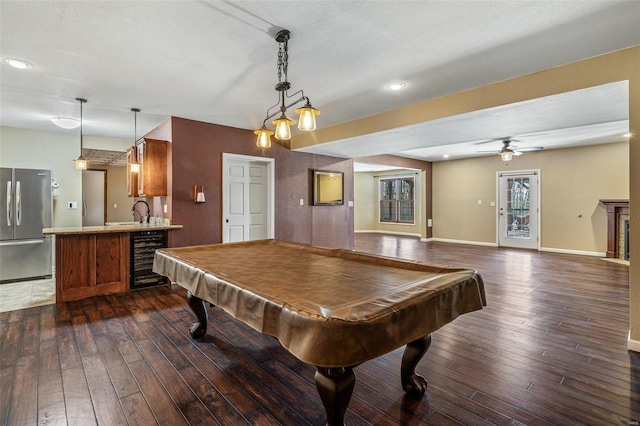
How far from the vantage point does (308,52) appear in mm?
2561

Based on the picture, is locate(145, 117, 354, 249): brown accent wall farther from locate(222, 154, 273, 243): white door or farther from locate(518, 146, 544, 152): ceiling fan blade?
locate(518, 146, 544, 152): ceiling fan blade

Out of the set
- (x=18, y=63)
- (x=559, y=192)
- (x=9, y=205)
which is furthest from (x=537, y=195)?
(x=9, y=205)

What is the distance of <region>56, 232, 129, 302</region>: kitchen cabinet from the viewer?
145 inches

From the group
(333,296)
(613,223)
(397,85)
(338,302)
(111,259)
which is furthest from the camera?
(613,223)

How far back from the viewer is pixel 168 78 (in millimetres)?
3127

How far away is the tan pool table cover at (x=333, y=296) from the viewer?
3.78 feet

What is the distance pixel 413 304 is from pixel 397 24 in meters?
1.94

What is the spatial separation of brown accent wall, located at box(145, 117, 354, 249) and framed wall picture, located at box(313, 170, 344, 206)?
0.14m

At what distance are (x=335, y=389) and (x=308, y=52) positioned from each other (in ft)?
8.05

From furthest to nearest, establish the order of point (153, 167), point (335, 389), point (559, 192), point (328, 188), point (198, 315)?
point (559, 192)
point (328, 188)
point (153, 167)
point (198, 315)
point (335, 389)

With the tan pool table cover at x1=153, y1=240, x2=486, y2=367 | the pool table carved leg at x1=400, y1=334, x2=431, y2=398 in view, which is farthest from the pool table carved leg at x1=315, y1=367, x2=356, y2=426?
the pool table carved leg at x1=400, y1=334, x2=431, y2=398

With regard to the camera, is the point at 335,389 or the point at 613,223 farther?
the point at 613,223

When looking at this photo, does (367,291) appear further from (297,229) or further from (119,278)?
(297,229)

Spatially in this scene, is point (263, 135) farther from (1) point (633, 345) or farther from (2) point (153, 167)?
(1) point (633, 345)
